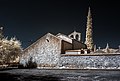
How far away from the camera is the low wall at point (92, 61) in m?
39.2

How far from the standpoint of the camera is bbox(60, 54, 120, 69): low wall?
129ft

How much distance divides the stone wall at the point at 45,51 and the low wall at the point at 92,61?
274cm

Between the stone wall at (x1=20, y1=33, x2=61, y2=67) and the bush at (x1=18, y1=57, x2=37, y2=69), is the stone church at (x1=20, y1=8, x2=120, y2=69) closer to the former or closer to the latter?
the stone wall at (x1=20, y1=33, x2=61, y2=67)

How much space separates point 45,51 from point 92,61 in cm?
1222

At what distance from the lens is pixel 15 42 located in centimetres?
6019

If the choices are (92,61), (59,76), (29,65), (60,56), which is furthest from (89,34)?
(59,76)

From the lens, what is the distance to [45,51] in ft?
157

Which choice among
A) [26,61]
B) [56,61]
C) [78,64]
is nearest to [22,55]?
[26,61]

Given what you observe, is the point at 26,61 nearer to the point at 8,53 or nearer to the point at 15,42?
the point at 8,53

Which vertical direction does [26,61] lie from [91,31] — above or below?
below

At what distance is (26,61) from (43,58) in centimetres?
487

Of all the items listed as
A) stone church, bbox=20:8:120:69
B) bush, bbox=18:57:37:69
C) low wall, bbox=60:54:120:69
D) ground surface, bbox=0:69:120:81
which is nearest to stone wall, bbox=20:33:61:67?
stone church, bbox=20:8:120:69

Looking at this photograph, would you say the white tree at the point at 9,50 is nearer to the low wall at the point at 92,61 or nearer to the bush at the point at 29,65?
the bush at the point at 29,65

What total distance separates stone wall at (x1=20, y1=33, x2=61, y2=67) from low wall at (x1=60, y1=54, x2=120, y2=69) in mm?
2736
